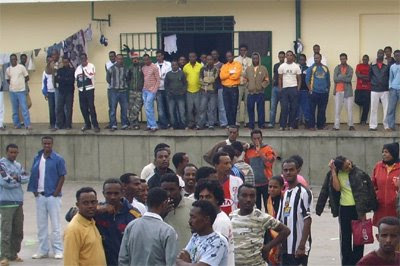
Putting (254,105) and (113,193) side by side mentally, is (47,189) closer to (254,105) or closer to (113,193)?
(113,193)

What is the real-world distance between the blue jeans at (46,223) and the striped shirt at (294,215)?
455 cm

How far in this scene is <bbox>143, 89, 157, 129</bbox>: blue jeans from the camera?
71.9 ft

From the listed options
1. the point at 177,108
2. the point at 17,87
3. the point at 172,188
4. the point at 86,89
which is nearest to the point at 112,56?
the point at 86,89

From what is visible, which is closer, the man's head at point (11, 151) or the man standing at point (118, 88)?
the man's head at point (11, 151)

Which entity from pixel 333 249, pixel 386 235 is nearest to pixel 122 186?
pixel 386 235

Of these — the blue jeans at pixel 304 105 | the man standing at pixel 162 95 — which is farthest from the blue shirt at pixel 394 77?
the man standing at pixel 162 95

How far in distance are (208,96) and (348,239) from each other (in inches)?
390

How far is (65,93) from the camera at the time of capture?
22453 mm

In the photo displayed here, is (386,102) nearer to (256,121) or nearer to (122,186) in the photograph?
(256,121)

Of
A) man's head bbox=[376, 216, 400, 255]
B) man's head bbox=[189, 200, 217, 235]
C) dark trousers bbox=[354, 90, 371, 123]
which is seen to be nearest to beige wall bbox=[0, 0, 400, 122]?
dark trousers bbox=[354, 90, 371, 123]

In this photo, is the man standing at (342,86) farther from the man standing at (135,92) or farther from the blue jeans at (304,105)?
the man standing at (135,92)

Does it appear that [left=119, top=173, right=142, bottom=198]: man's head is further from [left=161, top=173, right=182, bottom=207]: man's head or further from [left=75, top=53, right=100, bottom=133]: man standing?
[left=75, top=53, right=100, bottom=133]: man standing

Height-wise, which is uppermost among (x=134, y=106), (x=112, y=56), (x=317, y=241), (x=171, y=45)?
(x=171, y=45)

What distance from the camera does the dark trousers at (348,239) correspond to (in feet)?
40.4
